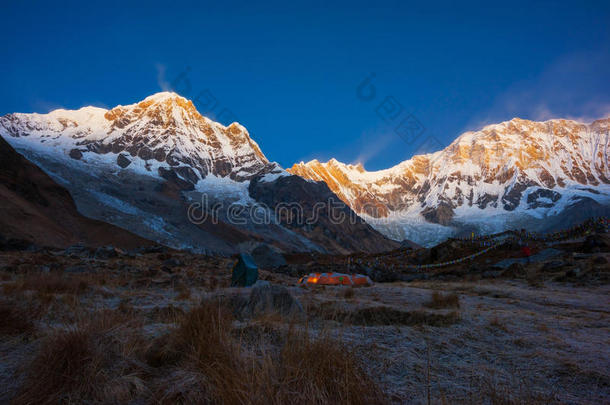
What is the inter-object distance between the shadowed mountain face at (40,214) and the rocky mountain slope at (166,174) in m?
12.0

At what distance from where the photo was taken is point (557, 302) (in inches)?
328

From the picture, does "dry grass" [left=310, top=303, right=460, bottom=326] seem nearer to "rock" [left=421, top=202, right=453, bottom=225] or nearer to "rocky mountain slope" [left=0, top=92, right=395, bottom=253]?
"rocky mountain slope" [left=0, top=92, right=395, bottom=253]

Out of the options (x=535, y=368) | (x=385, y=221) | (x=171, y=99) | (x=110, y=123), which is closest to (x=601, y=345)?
(x=535, y=368)

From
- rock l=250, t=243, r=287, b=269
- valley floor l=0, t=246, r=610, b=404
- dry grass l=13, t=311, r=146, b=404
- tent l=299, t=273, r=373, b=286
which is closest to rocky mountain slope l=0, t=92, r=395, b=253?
rock l=250, t=243, r=287, b=269

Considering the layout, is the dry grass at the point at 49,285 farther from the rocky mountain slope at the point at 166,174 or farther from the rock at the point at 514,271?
the rocky mountain slope at the point at 166,174

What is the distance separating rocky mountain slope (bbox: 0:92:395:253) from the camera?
66188mm

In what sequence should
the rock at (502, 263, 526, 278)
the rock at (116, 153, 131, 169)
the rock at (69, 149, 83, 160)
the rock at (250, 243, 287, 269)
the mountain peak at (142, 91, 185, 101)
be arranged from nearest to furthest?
1. the rock at (502, 263, 526, 278)
2. the rock at (250, 243, 287, 269)
3. the rock at (69, 149, 83, 160)
4. the rock at (116, 153, 131, 169)
5. the mountain peak at (142, 91, 185, 101)

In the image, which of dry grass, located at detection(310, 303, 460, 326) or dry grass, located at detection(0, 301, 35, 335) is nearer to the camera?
dry grass, located at detection(0, 301, 35, 335)

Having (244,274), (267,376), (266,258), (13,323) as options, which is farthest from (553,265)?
(266,258)

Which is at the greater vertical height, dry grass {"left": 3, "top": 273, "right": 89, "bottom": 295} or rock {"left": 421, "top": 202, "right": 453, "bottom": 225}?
rock {"left": 421, "top": 202, "right": 453, "bottom": 225}

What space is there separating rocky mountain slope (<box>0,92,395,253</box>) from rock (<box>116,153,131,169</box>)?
35 centimetres

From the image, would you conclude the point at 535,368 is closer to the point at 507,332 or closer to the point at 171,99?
the point at 507,332

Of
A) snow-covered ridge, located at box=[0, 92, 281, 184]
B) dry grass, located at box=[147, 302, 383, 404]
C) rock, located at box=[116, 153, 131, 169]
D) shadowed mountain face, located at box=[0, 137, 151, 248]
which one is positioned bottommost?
dry grass, located at box=[147, 302, 383, 404]

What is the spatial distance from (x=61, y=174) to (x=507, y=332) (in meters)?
91.9
